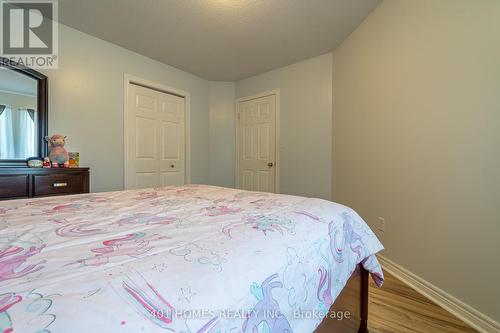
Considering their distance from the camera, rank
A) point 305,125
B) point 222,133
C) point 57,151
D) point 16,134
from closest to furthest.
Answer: point 16,134 → point 57,151 → point 305,125 → point 222,133

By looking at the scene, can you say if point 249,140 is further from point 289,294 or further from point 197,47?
point 289,294

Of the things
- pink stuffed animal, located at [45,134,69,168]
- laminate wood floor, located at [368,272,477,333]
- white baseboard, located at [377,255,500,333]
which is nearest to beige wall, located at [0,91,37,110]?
pink stuffed animal, located at [45,134,69,168]

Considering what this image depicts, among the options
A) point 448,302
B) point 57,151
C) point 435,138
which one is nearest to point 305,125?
point 435,138

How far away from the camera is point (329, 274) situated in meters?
0.70

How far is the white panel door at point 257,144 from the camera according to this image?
11.0ft

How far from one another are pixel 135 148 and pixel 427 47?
316cm

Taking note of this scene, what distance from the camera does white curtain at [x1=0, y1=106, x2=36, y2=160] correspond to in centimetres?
179

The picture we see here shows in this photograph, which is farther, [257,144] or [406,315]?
[257,144]

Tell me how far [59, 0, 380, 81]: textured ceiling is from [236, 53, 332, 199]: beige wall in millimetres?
244

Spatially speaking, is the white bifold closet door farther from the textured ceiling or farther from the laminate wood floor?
the laminate wood floor

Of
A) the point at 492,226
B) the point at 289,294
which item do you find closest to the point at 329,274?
the point at 289,294

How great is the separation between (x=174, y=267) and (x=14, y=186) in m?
2.06

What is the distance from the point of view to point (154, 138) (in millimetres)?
3021

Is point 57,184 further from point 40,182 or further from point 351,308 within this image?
point 351,308
